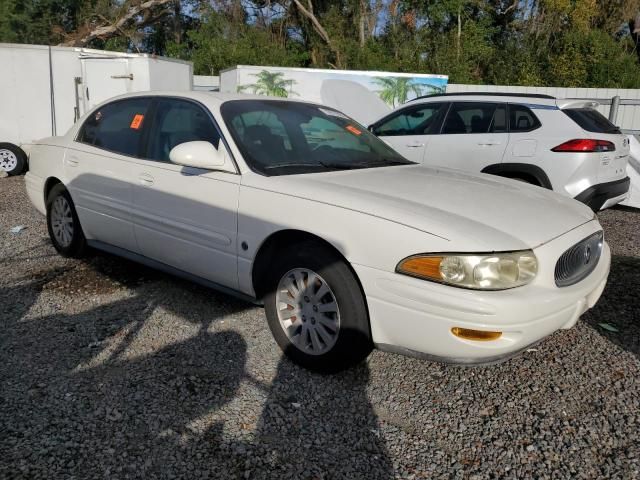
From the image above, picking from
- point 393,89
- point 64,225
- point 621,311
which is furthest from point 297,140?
point 393,89

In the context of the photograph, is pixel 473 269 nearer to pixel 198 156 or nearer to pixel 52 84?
pixel 198 156

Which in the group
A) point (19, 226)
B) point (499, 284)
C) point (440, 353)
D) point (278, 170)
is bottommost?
point (19, 226)

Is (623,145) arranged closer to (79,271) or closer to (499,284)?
(499,284)

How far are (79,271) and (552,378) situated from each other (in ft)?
12.4

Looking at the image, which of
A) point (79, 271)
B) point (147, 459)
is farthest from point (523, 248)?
point (79, 271)

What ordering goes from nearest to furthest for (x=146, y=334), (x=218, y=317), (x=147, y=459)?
(x=147, y=459), (x=146, y=334), (x=218, y=317)

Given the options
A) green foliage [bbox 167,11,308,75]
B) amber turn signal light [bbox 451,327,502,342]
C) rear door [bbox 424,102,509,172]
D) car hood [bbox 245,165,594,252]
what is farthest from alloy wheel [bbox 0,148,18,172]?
green foliage [bbox 167,11,308,75]

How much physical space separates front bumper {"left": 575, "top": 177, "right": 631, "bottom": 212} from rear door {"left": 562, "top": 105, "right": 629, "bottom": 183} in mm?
79

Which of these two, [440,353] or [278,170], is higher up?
[278,170]

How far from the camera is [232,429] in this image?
2.62 m

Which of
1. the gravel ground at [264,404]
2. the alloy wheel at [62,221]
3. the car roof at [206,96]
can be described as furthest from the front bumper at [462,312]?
the alloy wheel at [62,221]

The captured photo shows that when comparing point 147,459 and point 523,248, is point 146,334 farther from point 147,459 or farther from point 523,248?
point 523,248

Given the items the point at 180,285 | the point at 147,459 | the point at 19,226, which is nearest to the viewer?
the point at 147,459

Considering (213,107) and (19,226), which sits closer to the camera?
(213,107)
